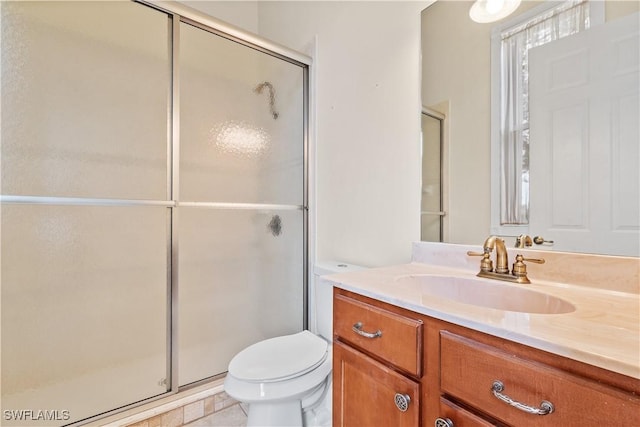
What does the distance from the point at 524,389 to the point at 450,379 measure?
0.45 feet

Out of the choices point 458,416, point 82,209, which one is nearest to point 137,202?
point 82,209

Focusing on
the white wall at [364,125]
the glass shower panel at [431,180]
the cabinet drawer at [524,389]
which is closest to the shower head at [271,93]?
the white wall at [364,125]

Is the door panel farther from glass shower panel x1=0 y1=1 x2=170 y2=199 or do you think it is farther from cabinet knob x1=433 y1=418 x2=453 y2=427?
glass shower panel x1=0 y1=1 x2=170 y2=199

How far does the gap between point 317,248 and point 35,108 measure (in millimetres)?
1597

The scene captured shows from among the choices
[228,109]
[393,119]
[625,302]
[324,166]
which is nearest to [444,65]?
[393,119]

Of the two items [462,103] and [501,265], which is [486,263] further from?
[462,103]

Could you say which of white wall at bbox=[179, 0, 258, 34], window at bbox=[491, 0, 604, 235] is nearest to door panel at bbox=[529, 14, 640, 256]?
window at bbox=[491, 0, 604, 235]

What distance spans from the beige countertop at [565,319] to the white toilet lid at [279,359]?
52 cm

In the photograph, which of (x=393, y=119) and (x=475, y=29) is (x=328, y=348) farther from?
(x=475, y=29)

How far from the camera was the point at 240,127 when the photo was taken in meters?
1.83

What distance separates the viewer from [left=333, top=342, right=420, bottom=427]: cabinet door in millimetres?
672

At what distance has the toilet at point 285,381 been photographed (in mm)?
1110

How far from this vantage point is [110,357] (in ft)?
5.11

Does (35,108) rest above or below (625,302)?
above
